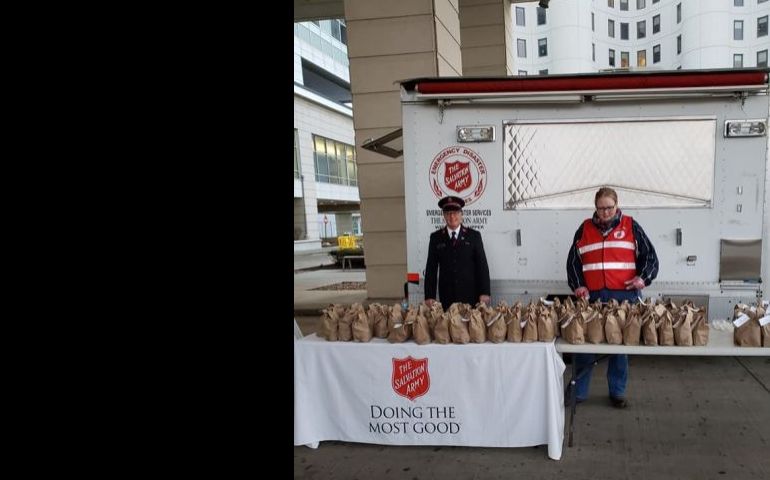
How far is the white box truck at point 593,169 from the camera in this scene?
4242 millimetres

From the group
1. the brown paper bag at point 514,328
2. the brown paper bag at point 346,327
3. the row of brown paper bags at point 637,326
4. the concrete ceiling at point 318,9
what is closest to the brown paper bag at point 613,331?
the row of brown paper bags at point 637,326

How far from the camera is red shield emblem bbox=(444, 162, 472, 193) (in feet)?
14.9

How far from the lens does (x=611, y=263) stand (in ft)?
12.5

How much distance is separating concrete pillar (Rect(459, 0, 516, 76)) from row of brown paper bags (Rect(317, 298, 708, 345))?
944 cm

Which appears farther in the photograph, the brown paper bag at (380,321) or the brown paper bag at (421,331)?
the brown paper bag at (380,321)

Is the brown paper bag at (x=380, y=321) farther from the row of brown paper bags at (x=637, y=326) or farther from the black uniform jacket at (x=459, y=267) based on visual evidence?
the row of brown paper bags at (x=637, y=326)

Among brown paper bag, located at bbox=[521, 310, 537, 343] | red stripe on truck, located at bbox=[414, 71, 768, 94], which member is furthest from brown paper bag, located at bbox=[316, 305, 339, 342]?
red stripe on truck, located at bbox=[414, 71, 768, 94]

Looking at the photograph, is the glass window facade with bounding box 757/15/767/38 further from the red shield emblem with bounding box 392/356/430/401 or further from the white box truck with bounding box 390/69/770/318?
the red shield emblem with bounding box 392/356/430/401

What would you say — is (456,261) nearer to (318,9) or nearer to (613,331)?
(613,331)

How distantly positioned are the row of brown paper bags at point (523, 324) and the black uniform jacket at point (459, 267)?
74 centimetres

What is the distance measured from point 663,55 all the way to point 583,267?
4582 cm
